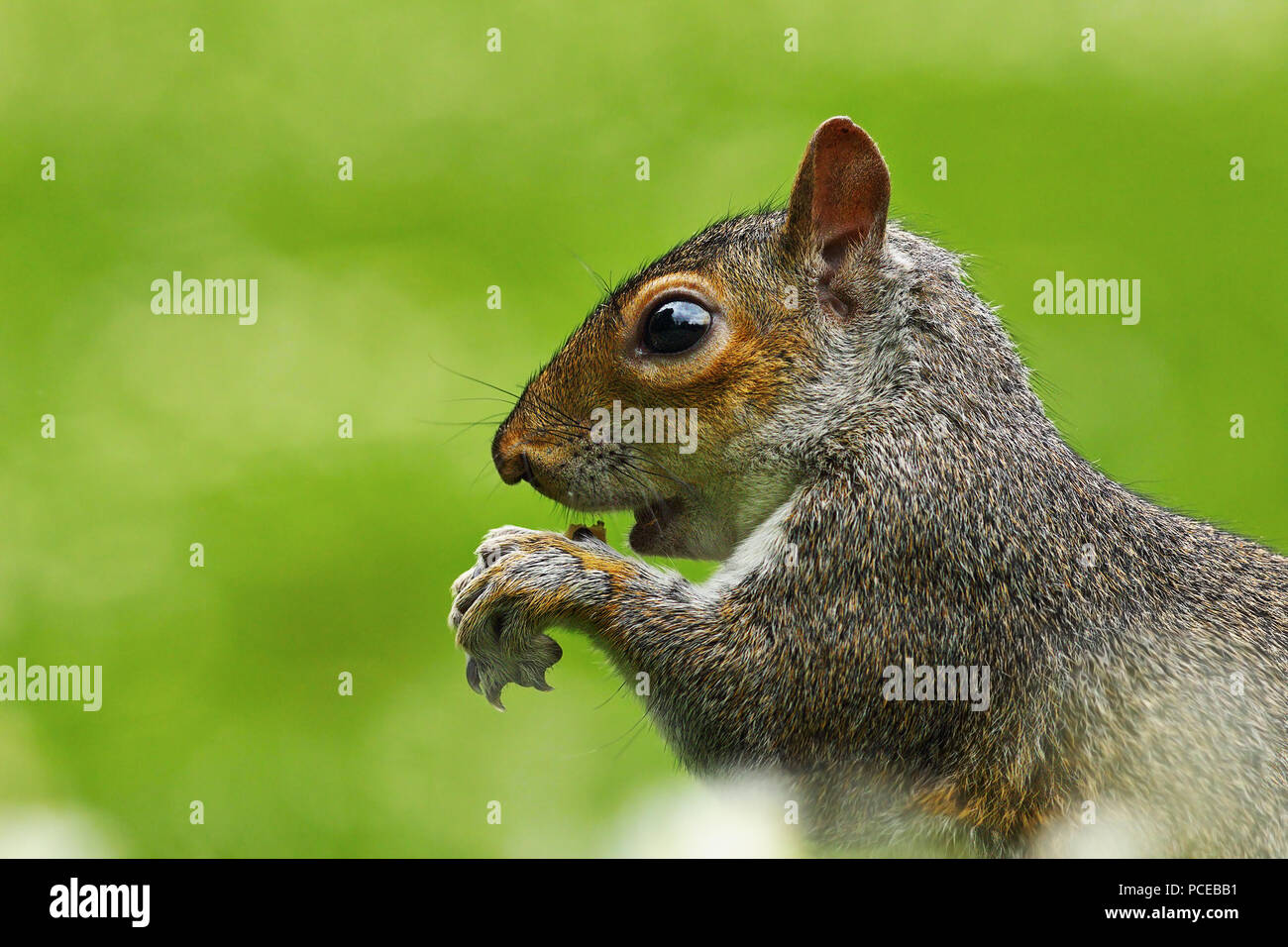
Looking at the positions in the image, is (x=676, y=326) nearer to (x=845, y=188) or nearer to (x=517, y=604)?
(x=845, y=188)

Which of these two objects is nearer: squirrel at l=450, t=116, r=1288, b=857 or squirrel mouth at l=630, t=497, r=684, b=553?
squirrel at l=450, t=116, r=1288, b=857

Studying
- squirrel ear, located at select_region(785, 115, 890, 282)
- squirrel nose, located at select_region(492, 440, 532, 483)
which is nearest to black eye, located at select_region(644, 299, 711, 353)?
squirrel ear, located at select_region(785, 115, 890, 282)

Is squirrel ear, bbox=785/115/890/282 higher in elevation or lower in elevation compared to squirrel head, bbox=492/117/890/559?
higher

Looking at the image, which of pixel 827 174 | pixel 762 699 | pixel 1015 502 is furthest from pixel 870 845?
pixel 827 174

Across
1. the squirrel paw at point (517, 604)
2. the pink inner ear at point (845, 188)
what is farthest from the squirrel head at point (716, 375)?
the squirrel paw at point (517, 604)

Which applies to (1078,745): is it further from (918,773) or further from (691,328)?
(691,328)

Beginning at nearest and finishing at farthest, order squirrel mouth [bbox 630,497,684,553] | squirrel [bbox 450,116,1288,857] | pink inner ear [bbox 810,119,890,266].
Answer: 1. squirrel [bbox 450,116,1288,857]
2. pink inner ear [bbox 810,119,890,266]
3. squirrel mouth [bbox 630,497,684,553]

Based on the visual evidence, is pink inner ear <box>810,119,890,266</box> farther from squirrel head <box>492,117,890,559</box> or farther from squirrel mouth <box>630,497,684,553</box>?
squirrel mouth <box>630,497,684,553</box>
